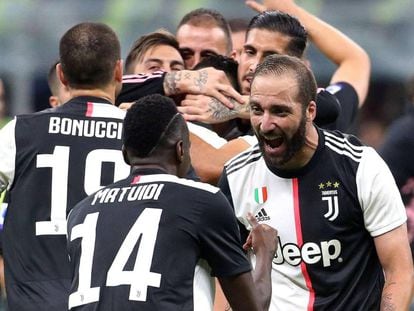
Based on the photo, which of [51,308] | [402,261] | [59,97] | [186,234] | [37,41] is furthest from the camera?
[37,41]

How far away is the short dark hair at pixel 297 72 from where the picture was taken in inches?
270

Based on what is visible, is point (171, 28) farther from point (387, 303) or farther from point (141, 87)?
point (387, 303)

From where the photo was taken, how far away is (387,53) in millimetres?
19125

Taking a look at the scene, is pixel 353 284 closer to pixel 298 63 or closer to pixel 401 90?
pixel 298 63

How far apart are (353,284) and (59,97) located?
11.1 ft

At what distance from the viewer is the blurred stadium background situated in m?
18.6

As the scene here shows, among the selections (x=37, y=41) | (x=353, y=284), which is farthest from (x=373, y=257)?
(x=37, y=41)

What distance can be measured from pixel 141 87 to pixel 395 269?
6.52 feet

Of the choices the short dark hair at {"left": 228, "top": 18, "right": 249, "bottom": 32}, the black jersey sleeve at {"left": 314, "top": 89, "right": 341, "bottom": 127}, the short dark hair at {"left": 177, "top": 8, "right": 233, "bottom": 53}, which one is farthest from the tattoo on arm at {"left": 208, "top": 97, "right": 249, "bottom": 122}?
the short dark hair at {"left": 228, "top": 18, "right": 249, "bottom": 32}

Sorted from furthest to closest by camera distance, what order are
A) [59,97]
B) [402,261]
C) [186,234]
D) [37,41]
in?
[37,41], [59,97], [402,261], [186,234]

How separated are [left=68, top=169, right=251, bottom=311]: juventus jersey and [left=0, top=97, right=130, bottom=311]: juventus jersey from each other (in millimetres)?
1067

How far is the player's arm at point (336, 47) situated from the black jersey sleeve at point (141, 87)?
47.6 inches

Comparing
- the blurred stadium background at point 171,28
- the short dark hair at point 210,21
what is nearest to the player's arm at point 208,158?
the short dark hair at point 210,21

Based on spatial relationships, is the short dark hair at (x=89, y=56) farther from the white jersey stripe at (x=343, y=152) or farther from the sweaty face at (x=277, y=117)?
the white jersey stripe at (x=343, y=152)
